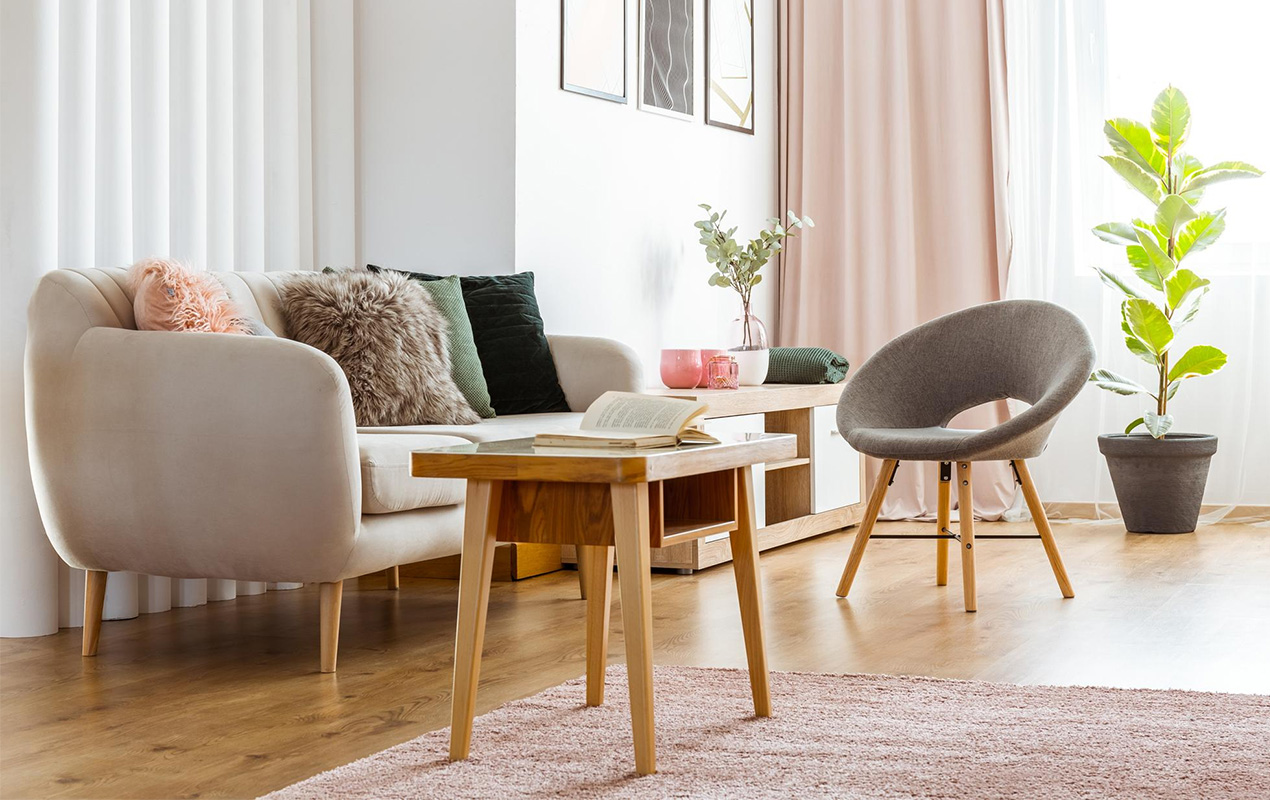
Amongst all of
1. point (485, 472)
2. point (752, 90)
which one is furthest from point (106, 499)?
point (752, 90)

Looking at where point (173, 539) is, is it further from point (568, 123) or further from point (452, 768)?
point (568, 123)

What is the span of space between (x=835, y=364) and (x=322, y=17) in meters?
1.97

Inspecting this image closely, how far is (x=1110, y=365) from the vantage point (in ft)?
16.5

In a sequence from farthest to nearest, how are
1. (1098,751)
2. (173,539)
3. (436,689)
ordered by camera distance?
1. (173,539)
2. (436,689)
3. (1098,751)

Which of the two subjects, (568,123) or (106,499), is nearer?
(106,499)

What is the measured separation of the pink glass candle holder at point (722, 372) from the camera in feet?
13.3

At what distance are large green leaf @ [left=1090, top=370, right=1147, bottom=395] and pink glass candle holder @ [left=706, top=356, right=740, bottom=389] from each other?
137 centimetres

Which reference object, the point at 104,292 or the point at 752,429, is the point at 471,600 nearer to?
the point at 104,292

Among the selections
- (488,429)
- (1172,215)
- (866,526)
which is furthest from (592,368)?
(1172,215)

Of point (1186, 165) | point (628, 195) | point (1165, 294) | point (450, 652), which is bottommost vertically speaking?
point (450, 652)

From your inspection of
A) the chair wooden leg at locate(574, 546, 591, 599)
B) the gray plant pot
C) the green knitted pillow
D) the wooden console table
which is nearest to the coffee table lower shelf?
the wooden console table

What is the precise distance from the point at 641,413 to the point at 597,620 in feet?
1.24

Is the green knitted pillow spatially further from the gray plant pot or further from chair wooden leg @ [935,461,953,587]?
the gray plant pot

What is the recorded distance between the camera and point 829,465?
461 cm
